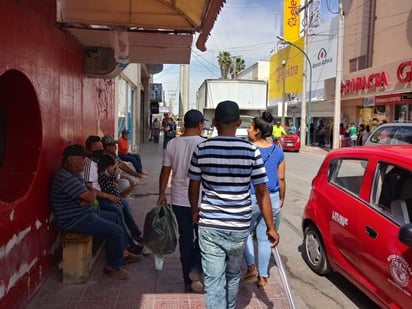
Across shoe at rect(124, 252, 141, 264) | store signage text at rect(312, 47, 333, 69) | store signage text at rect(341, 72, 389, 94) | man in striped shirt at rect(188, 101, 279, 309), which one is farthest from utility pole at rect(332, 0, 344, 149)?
man in striped shirt at rect(188, 101, 279, 309)

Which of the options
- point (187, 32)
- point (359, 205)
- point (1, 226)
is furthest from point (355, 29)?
point (1, 226)

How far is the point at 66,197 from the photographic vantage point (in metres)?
4.49

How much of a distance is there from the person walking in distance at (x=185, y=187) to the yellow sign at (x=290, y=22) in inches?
1378

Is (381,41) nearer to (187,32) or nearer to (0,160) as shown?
(187,32)

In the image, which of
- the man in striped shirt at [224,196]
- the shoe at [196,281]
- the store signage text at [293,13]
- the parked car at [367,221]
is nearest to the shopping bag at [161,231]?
the shoe at [196,281]

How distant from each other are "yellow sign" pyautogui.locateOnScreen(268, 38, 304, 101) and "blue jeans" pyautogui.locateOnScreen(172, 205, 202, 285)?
32884mm

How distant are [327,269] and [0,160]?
354 cm

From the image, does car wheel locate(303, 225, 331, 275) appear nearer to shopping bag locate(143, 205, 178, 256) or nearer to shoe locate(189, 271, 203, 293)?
A: shoe locate(189, 271, 203, 293)

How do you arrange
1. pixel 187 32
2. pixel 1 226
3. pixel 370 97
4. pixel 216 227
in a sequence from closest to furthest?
pixel 216 227
pixel 1 226
pixel 187 32
pixel 370 97

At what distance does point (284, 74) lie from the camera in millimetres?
40812

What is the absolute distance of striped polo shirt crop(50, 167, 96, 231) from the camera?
4391mm

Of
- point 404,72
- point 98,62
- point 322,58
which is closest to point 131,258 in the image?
point 98,62

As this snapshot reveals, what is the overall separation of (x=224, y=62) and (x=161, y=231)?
205ft

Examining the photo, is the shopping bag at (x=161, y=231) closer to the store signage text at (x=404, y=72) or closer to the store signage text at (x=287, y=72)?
the store signage text at (x=404, y=72)
